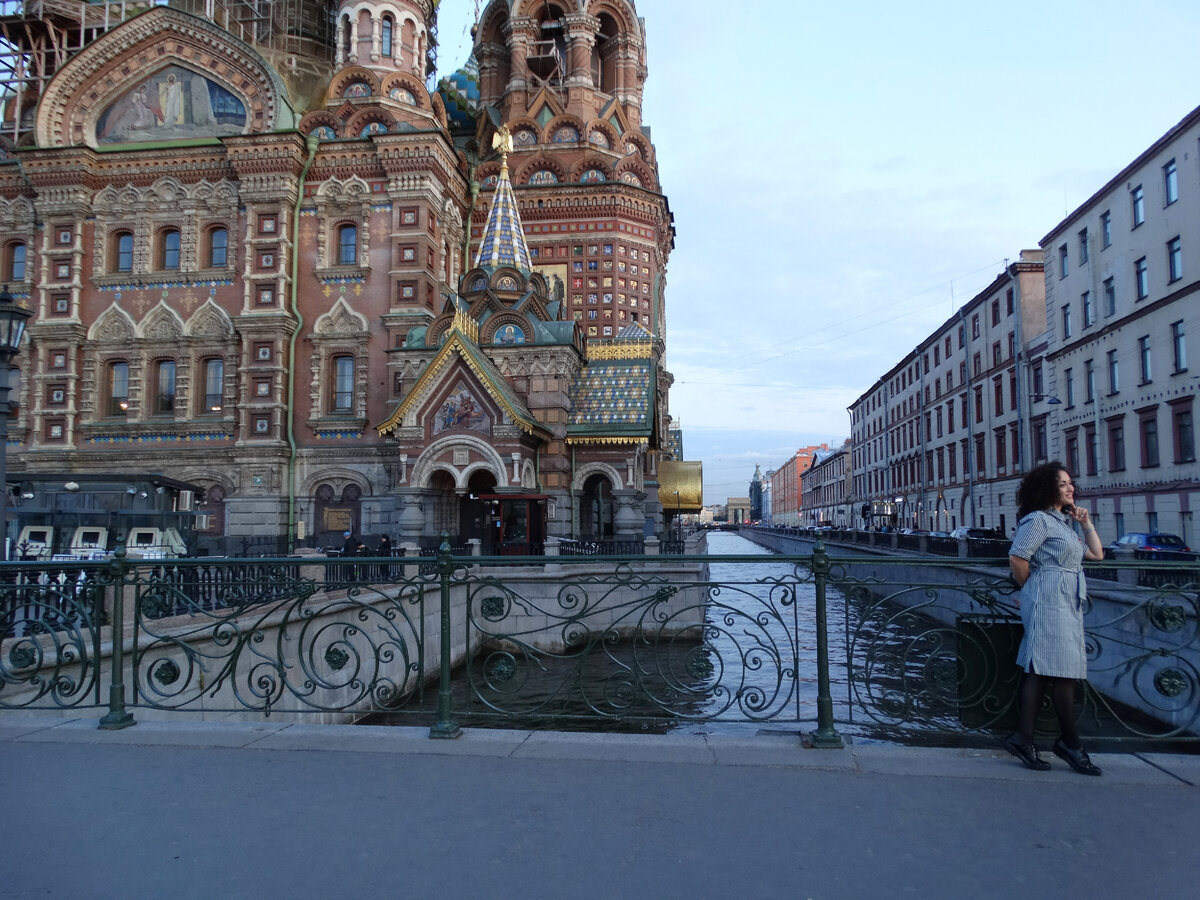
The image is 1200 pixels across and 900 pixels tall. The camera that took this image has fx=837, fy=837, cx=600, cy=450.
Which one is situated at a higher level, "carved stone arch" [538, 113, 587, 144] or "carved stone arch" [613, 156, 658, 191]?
"carved stone arch" [538, 113, 587, 144]

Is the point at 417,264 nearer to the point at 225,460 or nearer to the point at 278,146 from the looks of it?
the point at 278,146

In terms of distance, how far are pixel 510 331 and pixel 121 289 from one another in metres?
14.8

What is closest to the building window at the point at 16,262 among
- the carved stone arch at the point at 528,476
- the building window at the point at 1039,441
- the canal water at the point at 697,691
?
the carved stone arch at the point at 528,476

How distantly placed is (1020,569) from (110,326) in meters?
31.2

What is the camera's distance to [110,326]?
2886cm

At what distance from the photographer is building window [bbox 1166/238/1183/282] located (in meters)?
26.2

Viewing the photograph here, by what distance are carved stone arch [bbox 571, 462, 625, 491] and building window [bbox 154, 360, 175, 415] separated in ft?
48.3

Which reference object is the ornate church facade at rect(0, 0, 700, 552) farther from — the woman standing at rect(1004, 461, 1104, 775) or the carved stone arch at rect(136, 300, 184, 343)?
the woman standing at rect(1004, 461, 1104, 775)

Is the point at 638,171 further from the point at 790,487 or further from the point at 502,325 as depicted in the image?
the point at 790,487

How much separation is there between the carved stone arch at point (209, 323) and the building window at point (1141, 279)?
3084 centimetres

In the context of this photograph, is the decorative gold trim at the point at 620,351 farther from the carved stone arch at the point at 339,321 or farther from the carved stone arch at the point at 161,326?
the carved stone arch at the point at 161,326

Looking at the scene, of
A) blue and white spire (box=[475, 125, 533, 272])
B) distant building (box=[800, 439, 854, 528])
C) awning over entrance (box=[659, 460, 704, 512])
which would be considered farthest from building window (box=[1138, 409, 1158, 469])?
distant building (box=[800, 439, 854, 528])

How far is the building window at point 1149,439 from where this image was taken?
27344 mm

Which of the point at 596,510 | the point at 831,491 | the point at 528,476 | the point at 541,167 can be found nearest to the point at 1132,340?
the point at 596,510
